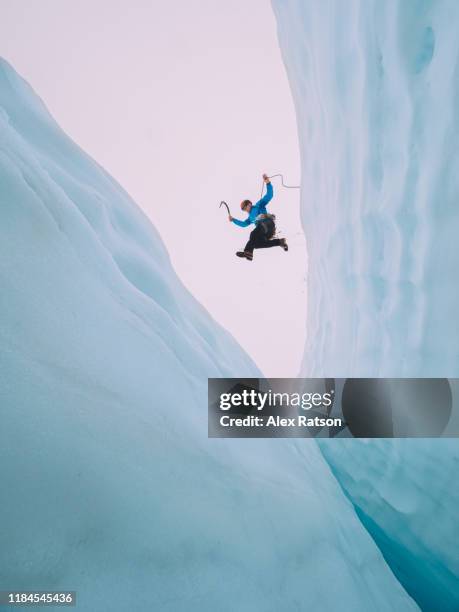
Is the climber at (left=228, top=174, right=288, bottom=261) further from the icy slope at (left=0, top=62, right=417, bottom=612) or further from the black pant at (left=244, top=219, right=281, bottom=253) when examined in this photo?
the icy slope at (left=0, top=62, right=417, bottom=612)

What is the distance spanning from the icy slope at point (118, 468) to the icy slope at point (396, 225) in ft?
1.82

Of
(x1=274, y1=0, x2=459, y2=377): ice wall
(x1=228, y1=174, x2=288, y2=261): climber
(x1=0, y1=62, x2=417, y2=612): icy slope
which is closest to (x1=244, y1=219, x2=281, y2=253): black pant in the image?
(x1=228, y1=174, x2=288, y2=261): climber

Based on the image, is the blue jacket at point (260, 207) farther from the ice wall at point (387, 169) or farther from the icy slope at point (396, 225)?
the icy slope at point (396, 225)

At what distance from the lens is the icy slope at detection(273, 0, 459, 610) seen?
4.65 ft

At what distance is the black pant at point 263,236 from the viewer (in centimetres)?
370

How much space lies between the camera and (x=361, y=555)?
1602 mm

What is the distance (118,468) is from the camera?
84 cm

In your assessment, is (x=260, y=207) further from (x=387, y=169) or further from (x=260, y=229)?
(x=387, y=169)

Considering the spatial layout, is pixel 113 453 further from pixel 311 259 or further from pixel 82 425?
pixel 311 259

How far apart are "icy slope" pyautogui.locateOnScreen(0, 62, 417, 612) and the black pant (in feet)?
8.12

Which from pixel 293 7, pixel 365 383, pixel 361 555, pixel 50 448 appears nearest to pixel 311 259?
pixel 365 383

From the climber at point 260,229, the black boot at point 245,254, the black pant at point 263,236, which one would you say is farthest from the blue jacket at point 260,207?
the black boot at point 245,254

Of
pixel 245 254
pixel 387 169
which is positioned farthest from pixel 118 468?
pixel 245 254

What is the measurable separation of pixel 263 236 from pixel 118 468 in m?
3.27
